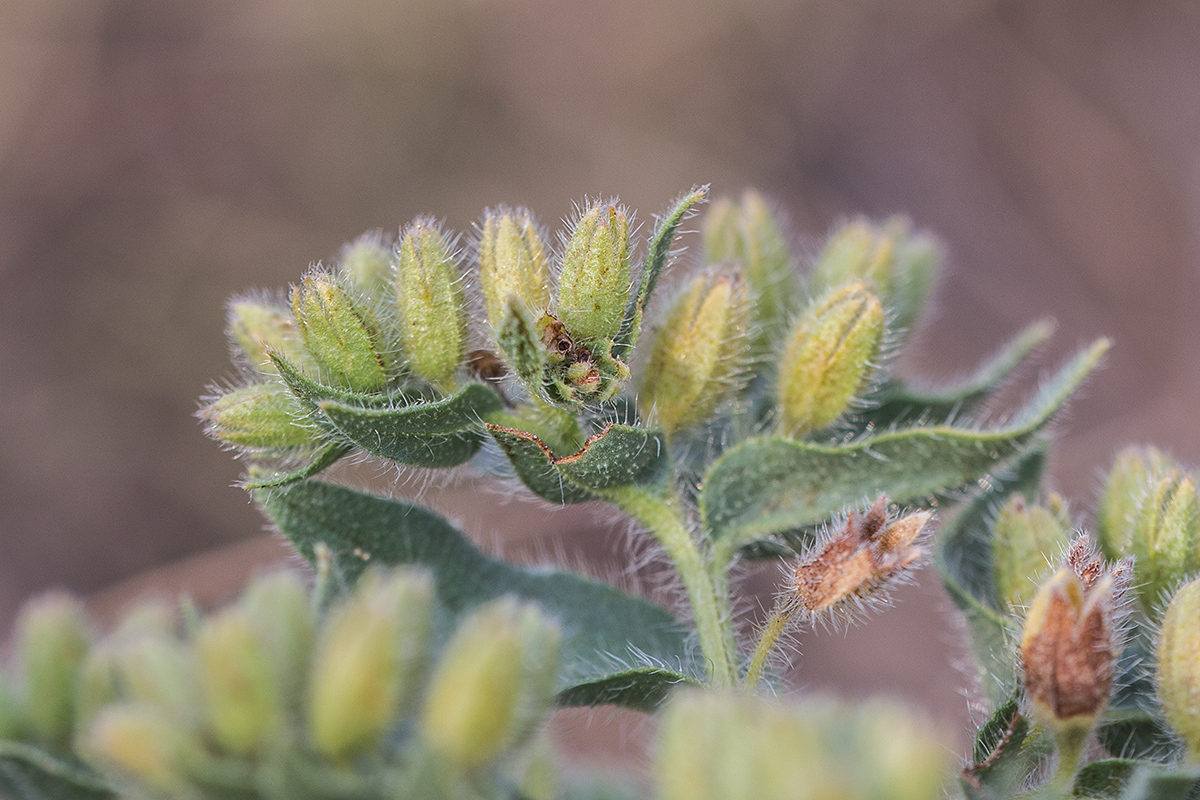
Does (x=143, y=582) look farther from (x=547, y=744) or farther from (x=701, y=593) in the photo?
(x=701, y=593)

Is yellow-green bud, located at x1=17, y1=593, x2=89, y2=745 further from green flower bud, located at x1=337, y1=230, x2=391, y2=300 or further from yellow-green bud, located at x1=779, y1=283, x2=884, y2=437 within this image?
yellow-green bud, located at x1=779, y1=283, x2=884, y2=437

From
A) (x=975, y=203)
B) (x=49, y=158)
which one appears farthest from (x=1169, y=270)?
(x=49, y=158)

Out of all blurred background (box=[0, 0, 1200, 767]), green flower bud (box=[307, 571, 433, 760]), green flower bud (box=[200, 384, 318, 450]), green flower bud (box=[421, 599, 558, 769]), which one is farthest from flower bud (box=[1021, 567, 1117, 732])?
blurred background (box=[0, 0, 1200, 767])

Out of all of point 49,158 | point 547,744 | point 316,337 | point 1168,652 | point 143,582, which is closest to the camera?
point 1168,652

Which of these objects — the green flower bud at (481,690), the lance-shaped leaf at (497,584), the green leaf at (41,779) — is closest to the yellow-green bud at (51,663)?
the green leaf at (41,779)

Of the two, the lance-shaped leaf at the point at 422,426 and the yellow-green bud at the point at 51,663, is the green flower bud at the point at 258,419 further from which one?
the yellow-green bud at the point at 51,663

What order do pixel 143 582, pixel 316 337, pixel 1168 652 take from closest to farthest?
pixel 1168 652, pixel 316 337, pixel 143 582
